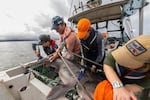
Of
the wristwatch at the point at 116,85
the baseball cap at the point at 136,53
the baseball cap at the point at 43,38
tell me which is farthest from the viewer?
the baseball cap at the point at 43,38

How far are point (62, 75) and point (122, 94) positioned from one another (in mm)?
1828

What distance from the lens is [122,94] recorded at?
1149 millimetres

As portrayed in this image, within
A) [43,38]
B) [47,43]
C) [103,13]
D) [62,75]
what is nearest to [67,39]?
[62,75]

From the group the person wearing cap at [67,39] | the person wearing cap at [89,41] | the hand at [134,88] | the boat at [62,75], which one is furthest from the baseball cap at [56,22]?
the hand at [134,88]

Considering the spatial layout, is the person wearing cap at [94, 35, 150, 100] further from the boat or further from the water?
the water

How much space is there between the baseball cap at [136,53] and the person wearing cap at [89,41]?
6.18ft

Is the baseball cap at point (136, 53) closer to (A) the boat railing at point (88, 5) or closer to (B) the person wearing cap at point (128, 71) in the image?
(B) the person wearing cap at point (128, 71)

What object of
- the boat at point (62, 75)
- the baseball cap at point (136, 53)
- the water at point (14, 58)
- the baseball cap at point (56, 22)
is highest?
the baseball cap at point (56, 22)

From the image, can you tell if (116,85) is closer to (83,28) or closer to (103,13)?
(83,28)

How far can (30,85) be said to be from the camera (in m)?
3.66

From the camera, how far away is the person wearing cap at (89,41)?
305 cm

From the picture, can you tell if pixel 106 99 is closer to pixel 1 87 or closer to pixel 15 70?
pixel 1 87

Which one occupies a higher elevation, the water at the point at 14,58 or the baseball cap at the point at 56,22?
the baseball cap at the point at 56,22

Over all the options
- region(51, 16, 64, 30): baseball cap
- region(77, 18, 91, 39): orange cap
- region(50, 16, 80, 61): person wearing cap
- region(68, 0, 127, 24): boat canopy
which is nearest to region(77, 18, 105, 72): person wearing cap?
region(77, 18, 91, 39): orange cap
